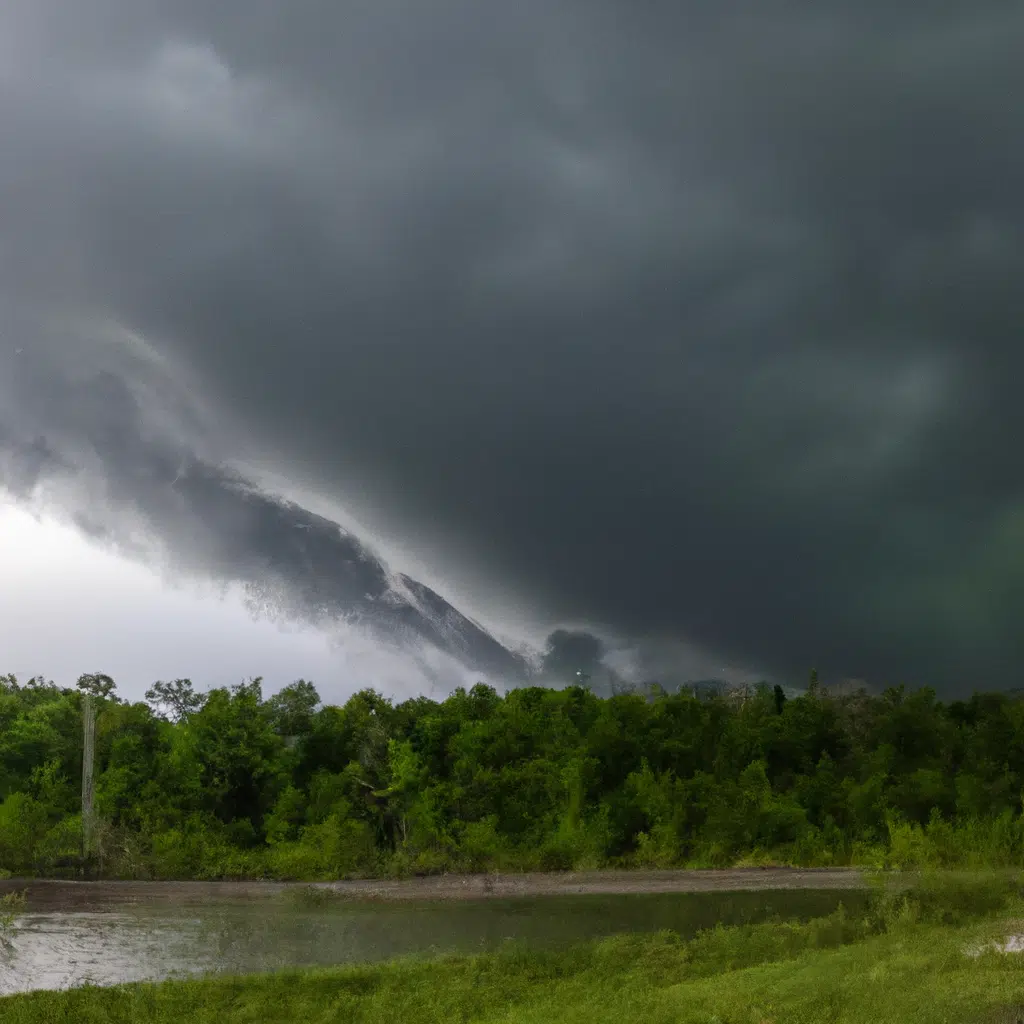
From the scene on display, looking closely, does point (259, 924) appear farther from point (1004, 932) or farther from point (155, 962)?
point (1004, 932)

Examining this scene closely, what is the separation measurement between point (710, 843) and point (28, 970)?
90.7 ft

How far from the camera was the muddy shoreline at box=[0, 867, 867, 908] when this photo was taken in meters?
42.7

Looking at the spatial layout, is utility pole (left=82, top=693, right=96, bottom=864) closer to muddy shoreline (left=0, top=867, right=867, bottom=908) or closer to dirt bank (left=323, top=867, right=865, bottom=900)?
muddy shoreline (left=0, top=867, right=867, bottom=908)

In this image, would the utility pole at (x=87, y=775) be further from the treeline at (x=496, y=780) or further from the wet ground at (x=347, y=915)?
the wet ground at (x=347, y=915)

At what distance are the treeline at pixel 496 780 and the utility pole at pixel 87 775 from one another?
0.47 m

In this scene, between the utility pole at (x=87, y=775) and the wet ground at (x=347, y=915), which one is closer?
the wet ground at (x=347, y=915)

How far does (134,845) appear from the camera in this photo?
164ft

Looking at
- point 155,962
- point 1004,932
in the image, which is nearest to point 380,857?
point 155,962

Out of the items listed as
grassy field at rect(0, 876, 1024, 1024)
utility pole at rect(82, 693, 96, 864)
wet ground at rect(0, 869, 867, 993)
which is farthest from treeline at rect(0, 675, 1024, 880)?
grassy field at rect(0, 876, 1024, 1024)

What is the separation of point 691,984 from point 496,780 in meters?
29.7

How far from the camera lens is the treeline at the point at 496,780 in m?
47.4

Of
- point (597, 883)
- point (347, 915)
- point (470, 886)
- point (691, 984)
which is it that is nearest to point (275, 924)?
point (347, 915)

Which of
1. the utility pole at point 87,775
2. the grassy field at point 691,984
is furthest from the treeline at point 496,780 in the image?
the grassy field at point 691,984

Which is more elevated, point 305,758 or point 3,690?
point 3,690
